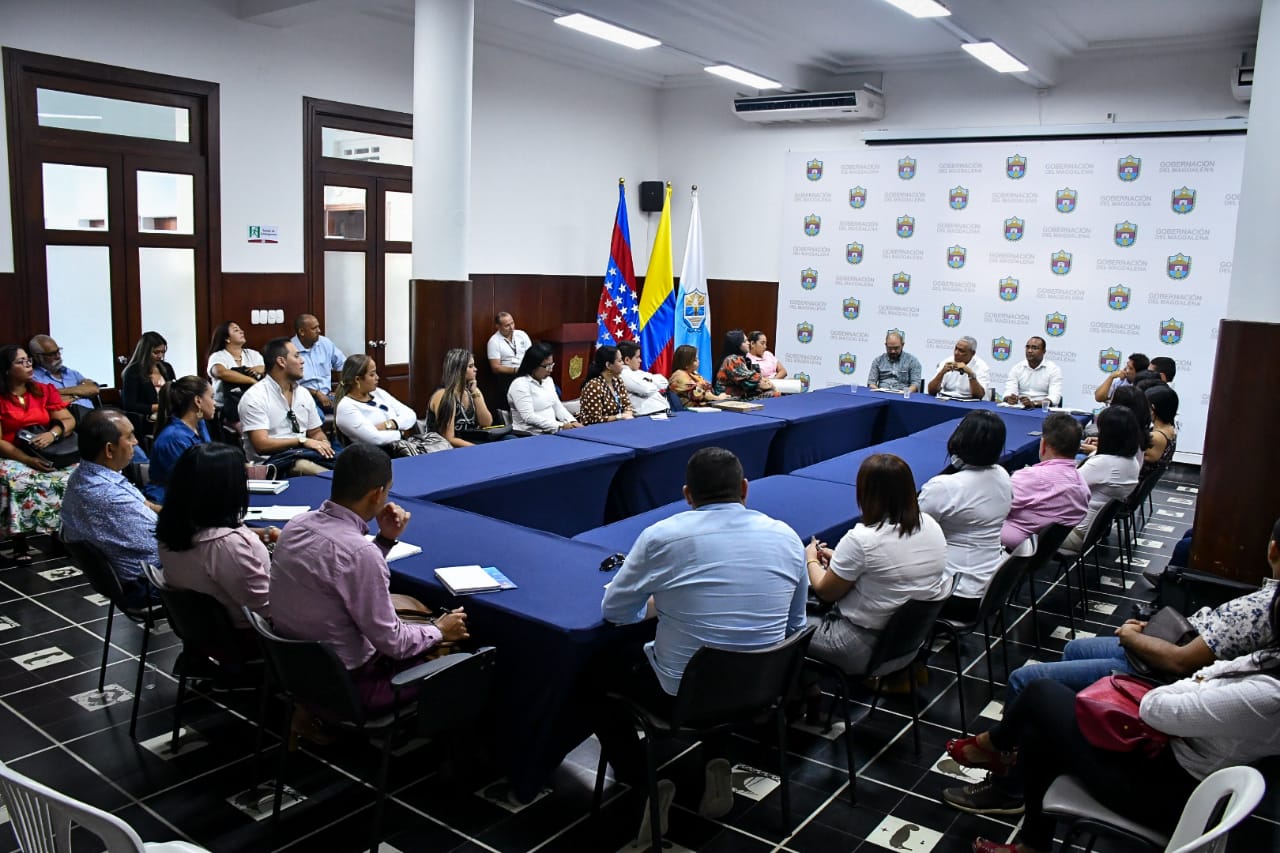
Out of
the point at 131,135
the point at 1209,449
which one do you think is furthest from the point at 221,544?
the point at 131,135

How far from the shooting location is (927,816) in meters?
2.99

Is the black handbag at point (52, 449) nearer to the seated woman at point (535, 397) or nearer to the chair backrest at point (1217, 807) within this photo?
the seated woman at point (535, 397)

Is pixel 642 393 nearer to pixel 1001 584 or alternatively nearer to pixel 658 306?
pixel 1001 584

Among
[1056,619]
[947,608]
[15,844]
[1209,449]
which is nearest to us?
[15,844]

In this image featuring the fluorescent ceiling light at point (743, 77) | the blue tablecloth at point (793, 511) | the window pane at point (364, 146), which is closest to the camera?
the blue tablecloth at point (793, 511)

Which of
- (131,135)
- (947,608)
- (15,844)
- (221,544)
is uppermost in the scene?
(131,135)

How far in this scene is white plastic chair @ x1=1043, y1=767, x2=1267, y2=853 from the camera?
5.58 feet

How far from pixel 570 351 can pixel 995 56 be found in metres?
4.82

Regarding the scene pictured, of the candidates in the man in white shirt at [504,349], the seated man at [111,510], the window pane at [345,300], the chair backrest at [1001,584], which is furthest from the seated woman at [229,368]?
the chair backrest at [1001,584]

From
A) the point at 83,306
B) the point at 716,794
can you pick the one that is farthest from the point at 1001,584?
the point at 83,306

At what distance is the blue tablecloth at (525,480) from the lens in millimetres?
4230

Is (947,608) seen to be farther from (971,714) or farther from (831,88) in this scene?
(831,88)

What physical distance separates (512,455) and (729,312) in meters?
6.92

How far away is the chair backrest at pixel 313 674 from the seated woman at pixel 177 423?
1878 millimetres
